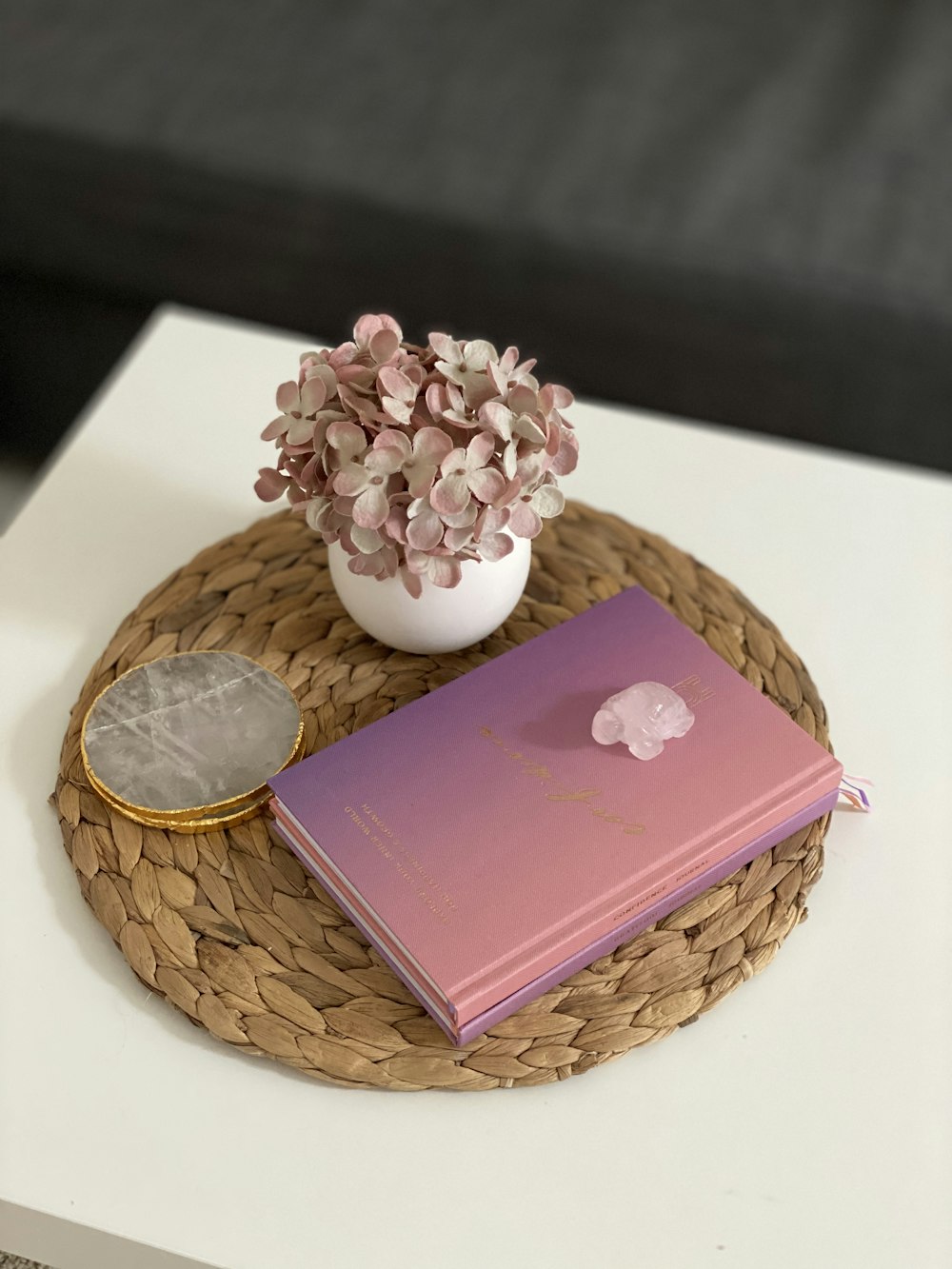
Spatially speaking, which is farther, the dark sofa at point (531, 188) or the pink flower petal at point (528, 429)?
the dark sofa at point (531, 188)

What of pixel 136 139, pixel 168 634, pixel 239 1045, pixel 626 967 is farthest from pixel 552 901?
pixel 136 139

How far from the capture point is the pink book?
62cm

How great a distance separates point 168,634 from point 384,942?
26 cm

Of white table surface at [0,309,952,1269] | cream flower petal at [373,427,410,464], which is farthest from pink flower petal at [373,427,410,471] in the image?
white table surface at [0,309,952,1269]

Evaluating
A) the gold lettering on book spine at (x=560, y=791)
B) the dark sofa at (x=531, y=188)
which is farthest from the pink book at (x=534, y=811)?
the dark sofa at (x=531, y=188)

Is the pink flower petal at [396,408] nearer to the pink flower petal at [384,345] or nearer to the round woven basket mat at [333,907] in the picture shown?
the pink flower petal at [384,345]

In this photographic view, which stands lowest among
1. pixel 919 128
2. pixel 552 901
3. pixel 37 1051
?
pixel 37 1051

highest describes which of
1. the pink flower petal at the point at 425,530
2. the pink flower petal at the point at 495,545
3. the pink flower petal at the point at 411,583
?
the pink flower petal at the point at 425,530

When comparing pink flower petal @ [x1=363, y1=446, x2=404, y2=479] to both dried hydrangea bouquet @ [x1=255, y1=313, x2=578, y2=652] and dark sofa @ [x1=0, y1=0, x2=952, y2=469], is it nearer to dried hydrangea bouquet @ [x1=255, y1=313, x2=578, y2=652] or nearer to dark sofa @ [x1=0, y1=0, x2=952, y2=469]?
dried hydrangea bouquet @ [x1=255, y1=313, x2=578, y2=652]

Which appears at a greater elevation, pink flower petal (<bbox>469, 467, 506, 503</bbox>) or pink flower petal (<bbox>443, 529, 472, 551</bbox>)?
pink flower petal (<bbox>469, 467, 506, 503</bbox>)

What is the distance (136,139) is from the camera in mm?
1258

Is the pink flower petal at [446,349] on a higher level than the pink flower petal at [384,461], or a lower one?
higher

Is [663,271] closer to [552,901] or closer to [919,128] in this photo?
[919,128]

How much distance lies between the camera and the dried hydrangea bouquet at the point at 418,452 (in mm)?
640
